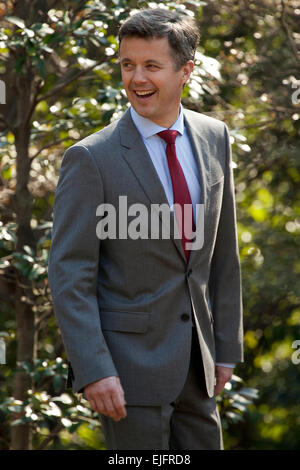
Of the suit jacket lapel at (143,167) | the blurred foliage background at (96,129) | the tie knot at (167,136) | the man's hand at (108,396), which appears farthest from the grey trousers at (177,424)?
the blurred foliage background at (96,129)

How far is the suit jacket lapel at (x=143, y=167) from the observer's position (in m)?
2.23

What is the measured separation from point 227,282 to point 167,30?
0.87 m

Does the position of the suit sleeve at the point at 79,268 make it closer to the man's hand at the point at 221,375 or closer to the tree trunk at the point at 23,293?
the man's hand at the point at 221,375

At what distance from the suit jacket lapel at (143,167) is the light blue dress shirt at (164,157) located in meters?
0.04

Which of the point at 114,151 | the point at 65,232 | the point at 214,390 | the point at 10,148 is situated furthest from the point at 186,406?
the point at 10,148

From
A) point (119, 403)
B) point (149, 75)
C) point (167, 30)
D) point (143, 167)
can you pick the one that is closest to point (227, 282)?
point (143, 167)

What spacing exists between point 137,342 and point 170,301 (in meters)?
0.16

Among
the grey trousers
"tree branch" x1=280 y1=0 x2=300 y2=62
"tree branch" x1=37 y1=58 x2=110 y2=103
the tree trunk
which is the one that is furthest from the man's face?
Result: "tree branch" x1=280 y1=0 x2=300 y2=62

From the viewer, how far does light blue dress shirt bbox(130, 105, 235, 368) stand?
7.58 feet

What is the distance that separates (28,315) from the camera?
3.79 meters

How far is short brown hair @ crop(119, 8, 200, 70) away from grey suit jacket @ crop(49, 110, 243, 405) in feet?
0.91

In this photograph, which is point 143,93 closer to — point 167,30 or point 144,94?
point 144,94

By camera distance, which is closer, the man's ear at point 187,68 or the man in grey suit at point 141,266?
the man in grey suit at point 141,266

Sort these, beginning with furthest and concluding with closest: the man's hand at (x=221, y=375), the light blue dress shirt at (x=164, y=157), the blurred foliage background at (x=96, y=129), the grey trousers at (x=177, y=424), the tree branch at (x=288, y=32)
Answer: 1. the tree branch at (x=288, y=32)
2. the blurred foliage background at (x=96, y=129)
3. the man's hand at (x=221, y=375)
4. the light blue dress shirt at (x=164, y=157)
5. the grey trousers at (x=177, y=424)
